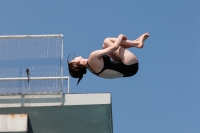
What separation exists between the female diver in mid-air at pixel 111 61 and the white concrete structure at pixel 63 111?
3.59 metres

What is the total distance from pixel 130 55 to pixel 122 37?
1.20ft

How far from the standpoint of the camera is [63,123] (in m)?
23.2

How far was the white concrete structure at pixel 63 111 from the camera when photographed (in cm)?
2273

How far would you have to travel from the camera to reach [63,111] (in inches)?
903

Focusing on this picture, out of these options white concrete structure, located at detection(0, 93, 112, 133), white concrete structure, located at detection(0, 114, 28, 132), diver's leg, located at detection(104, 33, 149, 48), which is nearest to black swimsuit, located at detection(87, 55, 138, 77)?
diver's leg, located at detection(104, 33, 149, 48)

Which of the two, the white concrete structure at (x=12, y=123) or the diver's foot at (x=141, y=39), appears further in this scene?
the white concrete structure at (x=12, y=123)

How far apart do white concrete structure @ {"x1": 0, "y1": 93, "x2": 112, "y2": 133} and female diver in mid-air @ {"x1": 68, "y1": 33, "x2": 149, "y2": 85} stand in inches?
141

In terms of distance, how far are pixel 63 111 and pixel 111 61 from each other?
3995mm

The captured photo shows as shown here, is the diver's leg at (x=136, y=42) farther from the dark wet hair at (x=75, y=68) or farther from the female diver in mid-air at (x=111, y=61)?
the dark wet hair at (x=75, y=68)

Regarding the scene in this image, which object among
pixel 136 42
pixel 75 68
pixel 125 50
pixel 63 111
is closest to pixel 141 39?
pixel 136 42

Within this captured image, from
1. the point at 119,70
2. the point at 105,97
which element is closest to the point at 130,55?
the point at 119,70

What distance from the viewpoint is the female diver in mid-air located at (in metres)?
19.0

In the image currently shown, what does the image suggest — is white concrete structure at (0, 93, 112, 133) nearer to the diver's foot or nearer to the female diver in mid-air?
the female diver in mid-air

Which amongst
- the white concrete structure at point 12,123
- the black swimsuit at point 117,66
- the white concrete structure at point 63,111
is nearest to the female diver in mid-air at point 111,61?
the black swimsuit at point 117,66
